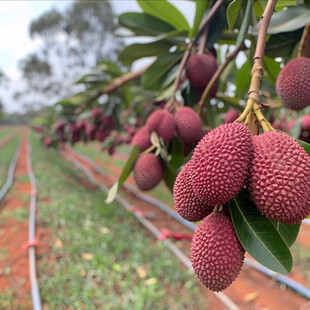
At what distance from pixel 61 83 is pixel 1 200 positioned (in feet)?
63.9

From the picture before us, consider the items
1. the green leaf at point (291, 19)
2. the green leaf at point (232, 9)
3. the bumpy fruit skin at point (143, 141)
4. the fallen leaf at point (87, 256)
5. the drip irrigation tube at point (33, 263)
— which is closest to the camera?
the green leaf at point (232, 9)

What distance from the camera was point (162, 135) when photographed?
2.29 ft

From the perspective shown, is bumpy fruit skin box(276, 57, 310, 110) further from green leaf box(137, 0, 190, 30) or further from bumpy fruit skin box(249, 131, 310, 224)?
green leaf box(137, 0, 190, 30)

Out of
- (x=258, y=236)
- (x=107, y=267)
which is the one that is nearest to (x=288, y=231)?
(x=258, y=236)

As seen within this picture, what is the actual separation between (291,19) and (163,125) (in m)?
0.35

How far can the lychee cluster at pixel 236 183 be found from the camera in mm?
338

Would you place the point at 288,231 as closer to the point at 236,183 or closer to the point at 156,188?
the point at 236,183

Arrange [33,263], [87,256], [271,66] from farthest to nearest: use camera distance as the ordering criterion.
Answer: [87,256], [33,263], [271,66]

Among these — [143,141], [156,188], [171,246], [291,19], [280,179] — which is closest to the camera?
[280,179]

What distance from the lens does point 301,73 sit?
0.54 m

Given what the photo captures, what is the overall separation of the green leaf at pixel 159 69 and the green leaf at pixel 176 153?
33cm

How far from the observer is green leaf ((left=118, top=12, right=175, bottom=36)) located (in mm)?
942

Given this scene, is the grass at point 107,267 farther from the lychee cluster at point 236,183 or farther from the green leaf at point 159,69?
the lychee cluster at point 236,183

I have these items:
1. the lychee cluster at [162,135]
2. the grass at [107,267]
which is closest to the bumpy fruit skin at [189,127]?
the lychee cluster at [162,135]
